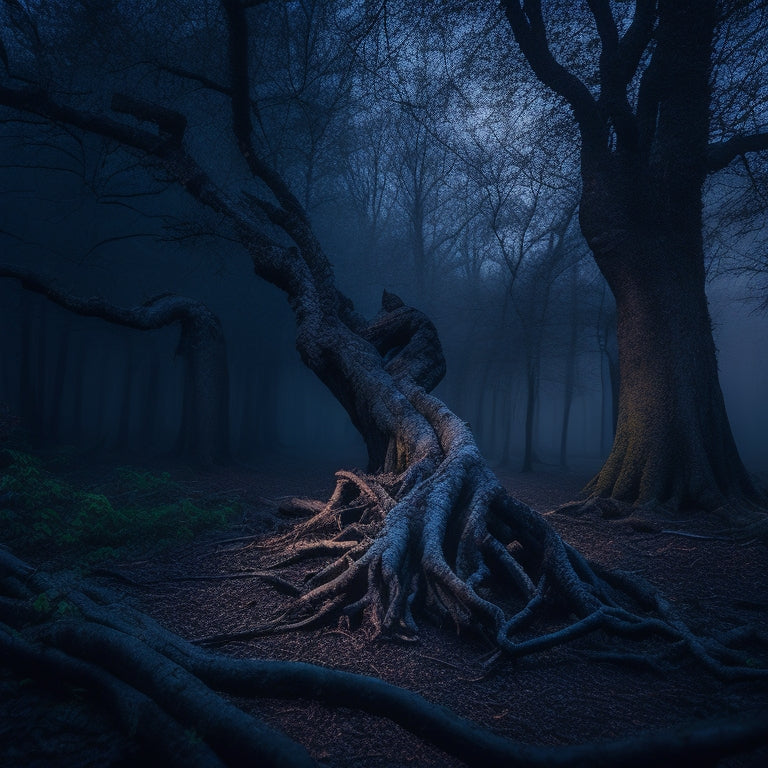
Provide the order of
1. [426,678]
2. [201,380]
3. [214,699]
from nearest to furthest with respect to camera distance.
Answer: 1. [214,699]
2. [426,678]
3. [201,380]

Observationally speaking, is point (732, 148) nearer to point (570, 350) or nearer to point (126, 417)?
point (570, 350)

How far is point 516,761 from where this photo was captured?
1556mm

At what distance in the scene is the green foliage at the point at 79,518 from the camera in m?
5.29

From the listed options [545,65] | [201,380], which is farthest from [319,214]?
[545,65]

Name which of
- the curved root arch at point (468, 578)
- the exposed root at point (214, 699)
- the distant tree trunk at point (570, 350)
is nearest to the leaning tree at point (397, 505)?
the curved root arch at point (468, 578)

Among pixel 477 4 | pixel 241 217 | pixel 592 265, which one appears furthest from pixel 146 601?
pixel 592 265

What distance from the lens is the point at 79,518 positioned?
18.0ft

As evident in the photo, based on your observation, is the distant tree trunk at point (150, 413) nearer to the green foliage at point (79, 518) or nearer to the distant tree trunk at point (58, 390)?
the distant tree trunk at point (58, 390)

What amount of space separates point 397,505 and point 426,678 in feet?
5.59

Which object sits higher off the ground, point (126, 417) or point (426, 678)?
point (126, 417)

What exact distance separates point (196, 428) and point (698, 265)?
12.9 meters

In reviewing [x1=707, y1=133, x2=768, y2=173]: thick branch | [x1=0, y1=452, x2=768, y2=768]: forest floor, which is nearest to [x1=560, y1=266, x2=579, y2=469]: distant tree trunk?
[x1=707, y1=133, x2=768, y2=173]: thick branch

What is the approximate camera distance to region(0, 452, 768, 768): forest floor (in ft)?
6.28

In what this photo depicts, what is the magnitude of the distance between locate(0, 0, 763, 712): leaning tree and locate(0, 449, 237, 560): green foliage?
167cm
